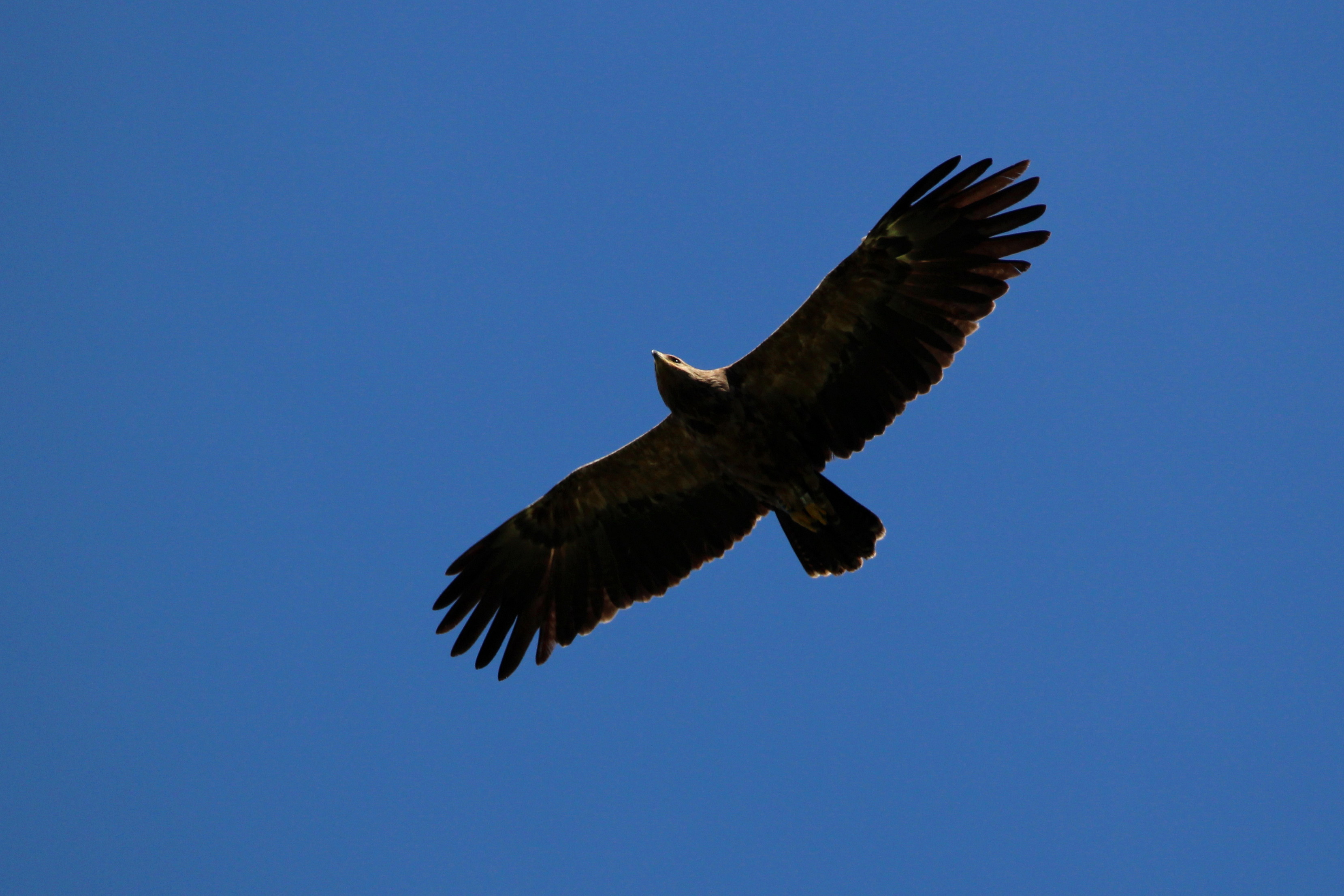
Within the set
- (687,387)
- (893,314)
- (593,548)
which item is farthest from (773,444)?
(593,548)

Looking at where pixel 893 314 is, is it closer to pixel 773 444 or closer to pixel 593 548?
pixel 773 444

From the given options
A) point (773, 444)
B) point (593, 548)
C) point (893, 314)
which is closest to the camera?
point (893, 314)

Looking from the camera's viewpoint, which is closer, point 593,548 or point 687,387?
point 687,387

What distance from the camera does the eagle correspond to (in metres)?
9.93

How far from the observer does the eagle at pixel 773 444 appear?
32.6 feet

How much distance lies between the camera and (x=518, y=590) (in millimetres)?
11555

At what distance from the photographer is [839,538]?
1057cm

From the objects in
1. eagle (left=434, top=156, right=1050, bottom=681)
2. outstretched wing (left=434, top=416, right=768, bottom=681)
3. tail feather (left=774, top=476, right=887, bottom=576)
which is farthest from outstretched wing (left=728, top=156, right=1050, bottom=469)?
outstretched wing (left=434, top=416, right=768, bottom=681)

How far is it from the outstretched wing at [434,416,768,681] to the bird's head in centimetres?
81

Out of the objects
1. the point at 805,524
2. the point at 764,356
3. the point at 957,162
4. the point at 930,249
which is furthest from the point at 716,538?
the point at 957,162

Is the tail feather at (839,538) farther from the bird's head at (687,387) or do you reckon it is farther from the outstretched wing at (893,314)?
the bird's head at (687,387)

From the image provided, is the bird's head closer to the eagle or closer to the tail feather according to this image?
the eagle

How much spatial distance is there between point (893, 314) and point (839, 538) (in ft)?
7.71

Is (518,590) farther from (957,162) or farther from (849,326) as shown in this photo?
(957,162)
